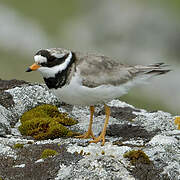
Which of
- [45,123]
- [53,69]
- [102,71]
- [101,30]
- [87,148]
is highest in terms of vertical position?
[53,69]

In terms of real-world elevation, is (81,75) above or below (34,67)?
below

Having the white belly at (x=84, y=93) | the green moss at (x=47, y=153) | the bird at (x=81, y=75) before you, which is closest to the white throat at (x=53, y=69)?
the bird at (x=81, y=75)

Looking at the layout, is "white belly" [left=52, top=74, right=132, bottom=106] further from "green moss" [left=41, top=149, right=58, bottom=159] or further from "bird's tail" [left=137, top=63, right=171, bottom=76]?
"green moss" [left=41, top=149, right=58, bottom=159]

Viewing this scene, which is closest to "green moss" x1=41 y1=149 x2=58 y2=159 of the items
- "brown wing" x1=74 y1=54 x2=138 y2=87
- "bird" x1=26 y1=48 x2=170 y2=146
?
"bird" x1=26 y1=48 x2=170 y2=146

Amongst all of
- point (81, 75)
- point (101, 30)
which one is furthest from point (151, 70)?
point (101, 30)

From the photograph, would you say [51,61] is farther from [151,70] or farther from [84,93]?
[151,70]

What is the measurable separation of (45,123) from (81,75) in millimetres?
1898

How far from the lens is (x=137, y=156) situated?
977cm

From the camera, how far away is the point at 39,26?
170ft

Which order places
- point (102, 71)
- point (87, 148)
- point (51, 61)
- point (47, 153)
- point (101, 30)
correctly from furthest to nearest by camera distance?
point (101, 30), point (102, 71), point (51, 61), point (87, 148), point (47, 153)

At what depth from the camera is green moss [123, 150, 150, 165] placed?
971 centimetres

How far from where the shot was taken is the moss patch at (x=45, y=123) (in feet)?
39.1

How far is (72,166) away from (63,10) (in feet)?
152

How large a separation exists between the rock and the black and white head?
180 cm
